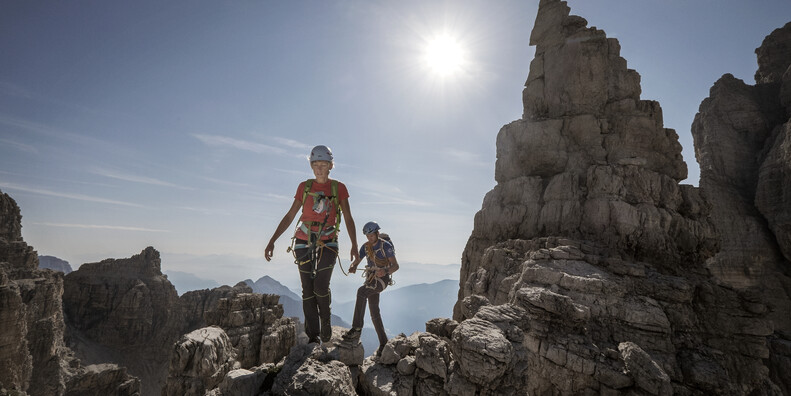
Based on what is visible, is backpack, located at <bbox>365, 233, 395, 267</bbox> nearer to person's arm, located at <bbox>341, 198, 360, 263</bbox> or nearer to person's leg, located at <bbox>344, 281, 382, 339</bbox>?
person's leg, located at <bbox>344, 281, 382, 339</bbox>

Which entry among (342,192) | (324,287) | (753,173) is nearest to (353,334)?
(324,287)

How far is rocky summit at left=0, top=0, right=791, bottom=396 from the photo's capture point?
6.62m

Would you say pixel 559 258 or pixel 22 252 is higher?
pixel 559 258

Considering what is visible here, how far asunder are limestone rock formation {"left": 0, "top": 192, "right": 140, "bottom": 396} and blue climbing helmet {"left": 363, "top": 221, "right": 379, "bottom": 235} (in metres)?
40.2

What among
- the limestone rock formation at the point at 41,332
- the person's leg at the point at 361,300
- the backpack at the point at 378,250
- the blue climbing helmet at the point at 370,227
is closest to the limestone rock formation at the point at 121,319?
the limestone rock formation at the point at 41,332

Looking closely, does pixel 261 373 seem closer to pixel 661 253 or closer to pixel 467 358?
pixel 467 358

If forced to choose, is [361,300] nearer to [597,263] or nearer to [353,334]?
[353,334]

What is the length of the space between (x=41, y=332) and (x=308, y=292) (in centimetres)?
5472

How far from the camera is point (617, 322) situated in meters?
11.5

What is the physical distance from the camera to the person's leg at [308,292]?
6.67 m

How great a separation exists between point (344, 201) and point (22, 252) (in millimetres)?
63230

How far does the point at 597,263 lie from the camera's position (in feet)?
45.0

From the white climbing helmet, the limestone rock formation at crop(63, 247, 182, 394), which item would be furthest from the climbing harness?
the limestone rock formation at crop(63, 247, 182, 394)


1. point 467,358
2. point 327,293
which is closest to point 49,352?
point 327,293
